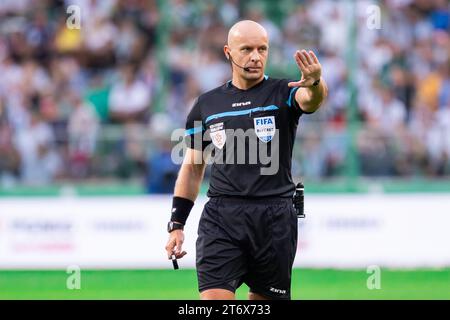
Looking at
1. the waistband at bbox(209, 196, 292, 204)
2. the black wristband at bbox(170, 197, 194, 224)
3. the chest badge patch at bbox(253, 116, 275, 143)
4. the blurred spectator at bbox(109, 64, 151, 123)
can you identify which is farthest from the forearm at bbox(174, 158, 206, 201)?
the blurred spectator at bbox(109, 64, 151, 123)

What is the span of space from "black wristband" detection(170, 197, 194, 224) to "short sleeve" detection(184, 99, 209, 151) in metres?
0.44

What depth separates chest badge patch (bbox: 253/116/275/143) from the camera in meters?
7.95

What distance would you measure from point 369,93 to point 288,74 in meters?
1.57

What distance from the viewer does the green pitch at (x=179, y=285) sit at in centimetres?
1341

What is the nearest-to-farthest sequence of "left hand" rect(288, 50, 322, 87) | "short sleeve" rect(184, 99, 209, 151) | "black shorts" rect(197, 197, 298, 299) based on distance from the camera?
"left hand" rect(288, 50, 322, 87) → "black shorts" rect(197, 197, 298, 299) → "short sleeve" rect(184, 99, 209, 151)

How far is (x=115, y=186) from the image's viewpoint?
16609mm

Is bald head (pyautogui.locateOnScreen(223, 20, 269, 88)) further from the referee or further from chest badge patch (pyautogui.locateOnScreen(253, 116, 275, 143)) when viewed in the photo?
chest badge patch (pyautogui.locateOnScreen(253, 116, 275, 143))

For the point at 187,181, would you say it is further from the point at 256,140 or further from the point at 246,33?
the point at 246,33

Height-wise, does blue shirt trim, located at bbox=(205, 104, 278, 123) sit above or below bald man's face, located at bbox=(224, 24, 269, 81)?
below

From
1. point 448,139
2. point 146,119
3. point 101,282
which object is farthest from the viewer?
point 146,119

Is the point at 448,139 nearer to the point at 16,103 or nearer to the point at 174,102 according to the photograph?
the point at 174,102

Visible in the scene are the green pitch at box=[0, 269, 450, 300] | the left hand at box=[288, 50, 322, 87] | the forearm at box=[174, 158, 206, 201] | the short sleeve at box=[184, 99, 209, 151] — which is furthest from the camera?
the green pitch at box=[0, 269, 450, 300]

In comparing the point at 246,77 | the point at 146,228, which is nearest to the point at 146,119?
the point at 146,228

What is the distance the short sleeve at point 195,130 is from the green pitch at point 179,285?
497 cm
